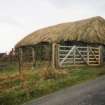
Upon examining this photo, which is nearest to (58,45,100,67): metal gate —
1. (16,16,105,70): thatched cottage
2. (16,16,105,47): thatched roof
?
(16,16,105,70): thatched cottage

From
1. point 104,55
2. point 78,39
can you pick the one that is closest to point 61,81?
point 104,55

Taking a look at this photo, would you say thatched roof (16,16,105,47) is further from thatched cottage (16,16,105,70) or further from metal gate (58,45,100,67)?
metal gate (58,45,100,67)

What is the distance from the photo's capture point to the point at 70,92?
456 inches

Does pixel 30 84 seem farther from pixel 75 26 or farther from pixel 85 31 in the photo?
pixel 75 26

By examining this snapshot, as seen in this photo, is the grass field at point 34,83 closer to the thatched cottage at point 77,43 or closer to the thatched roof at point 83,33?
the thatched cottage at point 77,43

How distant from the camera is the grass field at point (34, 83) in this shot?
437 inches

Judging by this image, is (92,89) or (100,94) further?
(92,89)

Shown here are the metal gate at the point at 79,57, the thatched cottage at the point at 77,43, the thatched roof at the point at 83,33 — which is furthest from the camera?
the thatched roof at the point at 83,33

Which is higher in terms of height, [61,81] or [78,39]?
[78,39]

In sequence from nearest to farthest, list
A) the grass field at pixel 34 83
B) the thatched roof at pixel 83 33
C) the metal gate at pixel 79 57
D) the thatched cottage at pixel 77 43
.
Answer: the grass field at pixel 34 83 → the metal gate at pixel 79 57 → the thatched cottage at pixel 77 43 → the thatched roof at pixel 83 33

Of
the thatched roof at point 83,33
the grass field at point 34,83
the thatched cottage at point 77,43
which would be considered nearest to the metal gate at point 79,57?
the thatched cottage at point 77,43

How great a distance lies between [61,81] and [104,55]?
1183cm

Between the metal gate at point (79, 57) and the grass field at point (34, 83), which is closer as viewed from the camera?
the grass field at point (34, 83)

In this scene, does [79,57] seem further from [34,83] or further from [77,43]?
[34,83]
